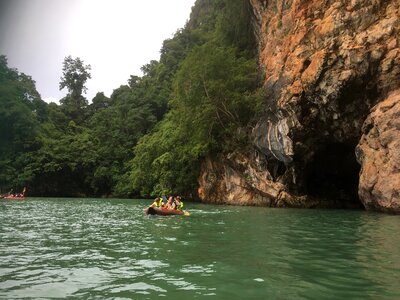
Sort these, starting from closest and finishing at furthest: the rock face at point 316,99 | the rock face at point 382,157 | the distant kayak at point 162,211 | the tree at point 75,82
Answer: the rock face at point 382,157 < the distant kayak at point 162,211 < the rock face at point 316,99 < the tree at point 75,82

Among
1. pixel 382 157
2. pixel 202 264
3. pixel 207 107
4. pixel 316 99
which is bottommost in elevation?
pixel 202 264

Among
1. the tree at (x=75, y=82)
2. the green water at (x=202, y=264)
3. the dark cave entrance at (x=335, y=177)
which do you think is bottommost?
the green water at (x=202, y=264)

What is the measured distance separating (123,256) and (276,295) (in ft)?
14.1

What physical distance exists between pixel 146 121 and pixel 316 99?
33403 millimetres

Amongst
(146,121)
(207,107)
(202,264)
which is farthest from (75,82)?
(202,264)

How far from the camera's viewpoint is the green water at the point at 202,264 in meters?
6.25

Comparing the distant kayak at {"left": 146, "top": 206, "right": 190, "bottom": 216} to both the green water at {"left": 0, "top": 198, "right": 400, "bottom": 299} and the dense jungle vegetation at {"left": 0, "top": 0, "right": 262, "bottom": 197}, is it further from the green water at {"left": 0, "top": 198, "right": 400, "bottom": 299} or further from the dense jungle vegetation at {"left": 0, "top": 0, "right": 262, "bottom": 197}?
the dense jungle vegetation at {"left": 0, "top": 0, "right": 262, "bottom": 197}

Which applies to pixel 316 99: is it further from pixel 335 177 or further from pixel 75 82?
pixel 75 82

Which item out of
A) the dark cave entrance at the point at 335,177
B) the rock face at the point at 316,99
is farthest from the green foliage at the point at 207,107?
the dark cave entrance at the point at 335,177

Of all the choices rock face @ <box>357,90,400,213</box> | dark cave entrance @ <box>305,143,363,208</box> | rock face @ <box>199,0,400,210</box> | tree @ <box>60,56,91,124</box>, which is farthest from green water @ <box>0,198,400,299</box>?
tree @ <box>60,56,91,124</box>

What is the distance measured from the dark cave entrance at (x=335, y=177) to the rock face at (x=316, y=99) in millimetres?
70

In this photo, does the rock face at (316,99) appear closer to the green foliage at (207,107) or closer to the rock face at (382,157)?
the rock face at (382,157)

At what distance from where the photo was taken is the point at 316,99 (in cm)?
2388

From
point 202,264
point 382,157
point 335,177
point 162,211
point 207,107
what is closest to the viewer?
point 202,264
